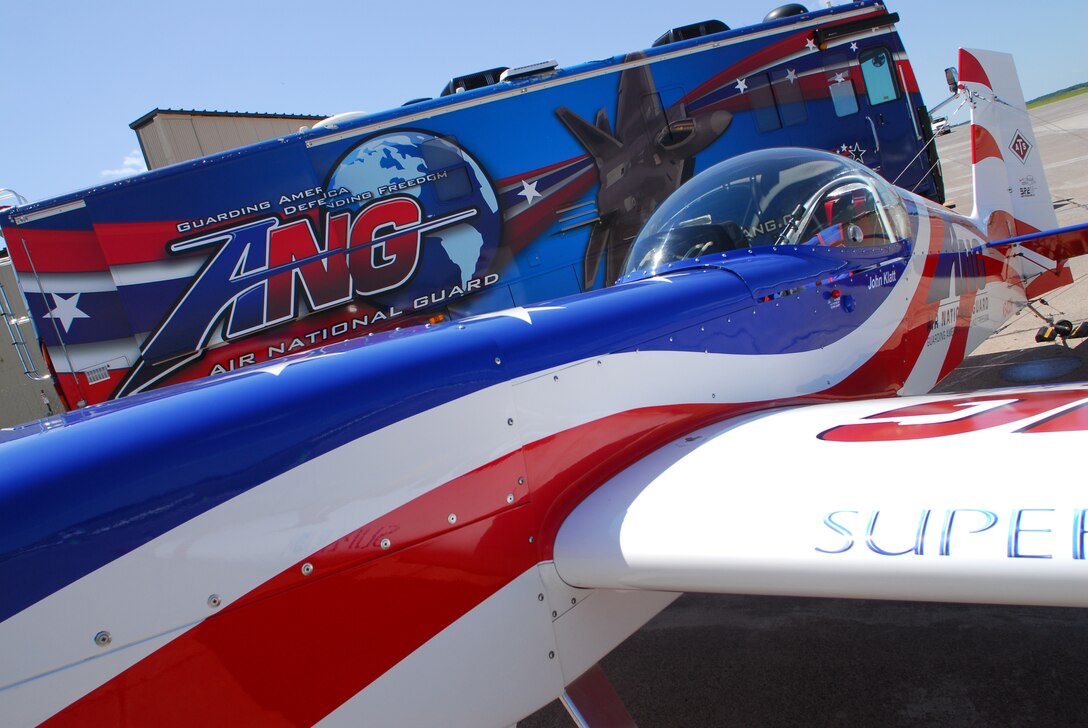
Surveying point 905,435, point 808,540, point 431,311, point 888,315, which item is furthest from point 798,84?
point 808,540

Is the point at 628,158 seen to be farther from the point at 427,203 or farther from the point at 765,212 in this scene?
the point at 765,212

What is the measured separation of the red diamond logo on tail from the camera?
5805 millimetres

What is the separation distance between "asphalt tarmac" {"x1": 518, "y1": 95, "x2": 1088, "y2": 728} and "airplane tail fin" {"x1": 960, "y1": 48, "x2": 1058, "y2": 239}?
3473mm

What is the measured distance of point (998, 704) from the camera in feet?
8.21

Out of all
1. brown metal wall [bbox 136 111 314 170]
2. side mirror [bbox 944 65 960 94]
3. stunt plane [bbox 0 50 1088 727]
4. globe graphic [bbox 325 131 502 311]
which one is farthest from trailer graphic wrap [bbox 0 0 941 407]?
brown metal wall [bbox 136 111 314 170]

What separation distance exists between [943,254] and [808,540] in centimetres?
311

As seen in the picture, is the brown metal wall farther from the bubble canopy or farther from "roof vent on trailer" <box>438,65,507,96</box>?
the bubble canopy

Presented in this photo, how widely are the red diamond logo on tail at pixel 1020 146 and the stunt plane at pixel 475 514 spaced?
4.02 m

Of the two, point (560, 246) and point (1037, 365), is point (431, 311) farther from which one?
point (1037, 365)

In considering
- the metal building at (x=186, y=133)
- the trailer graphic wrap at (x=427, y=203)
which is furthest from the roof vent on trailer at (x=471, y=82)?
the metal building at (x=186, y=133)

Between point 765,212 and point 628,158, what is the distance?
470cm

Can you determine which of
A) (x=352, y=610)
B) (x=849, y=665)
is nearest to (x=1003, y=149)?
(x=849, y=665)

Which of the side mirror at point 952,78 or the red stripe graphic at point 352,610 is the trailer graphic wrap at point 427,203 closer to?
the side mirror at point 952,78

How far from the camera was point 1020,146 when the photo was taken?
5.84 m
